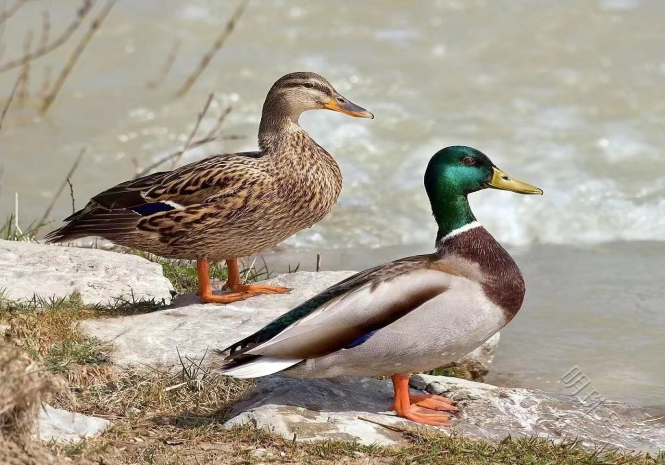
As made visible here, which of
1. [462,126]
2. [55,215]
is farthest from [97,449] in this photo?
[462,126]

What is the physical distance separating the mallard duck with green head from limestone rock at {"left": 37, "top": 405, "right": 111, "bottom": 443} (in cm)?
56

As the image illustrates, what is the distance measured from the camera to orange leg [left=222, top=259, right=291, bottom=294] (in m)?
6.48

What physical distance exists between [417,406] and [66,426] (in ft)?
4.85

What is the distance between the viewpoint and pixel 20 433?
4.16 meters

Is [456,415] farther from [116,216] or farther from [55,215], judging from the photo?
[55,215]

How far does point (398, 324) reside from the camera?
4961 millimetres

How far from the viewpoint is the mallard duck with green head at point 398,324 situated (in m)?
4.90

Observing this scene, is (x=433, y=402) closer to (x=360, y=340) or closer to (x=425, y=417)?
(x=425, y=417)

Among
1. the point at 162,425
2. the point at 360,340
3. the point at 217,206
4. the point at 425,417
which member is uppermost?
the point at 217,206

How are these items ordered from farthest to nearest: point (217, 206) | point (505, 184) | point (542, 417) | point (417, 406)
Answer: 1. point (217, 206)
2. point (505, 184)
3. point (542, 417)
4. point (417, 406)

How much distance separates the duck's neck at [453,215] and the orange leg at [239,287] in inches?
52.4

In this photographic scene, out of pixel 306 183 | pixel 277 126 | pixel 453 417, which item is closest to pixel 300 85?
pixel 277 126

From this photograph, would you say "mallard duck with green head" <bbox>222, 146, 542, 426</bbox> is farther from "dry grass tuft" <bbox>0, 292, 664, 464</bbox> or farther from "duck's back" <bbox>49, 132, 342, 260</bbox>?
"duck's back" <bbox>49, 132, 342, 260</bbox>

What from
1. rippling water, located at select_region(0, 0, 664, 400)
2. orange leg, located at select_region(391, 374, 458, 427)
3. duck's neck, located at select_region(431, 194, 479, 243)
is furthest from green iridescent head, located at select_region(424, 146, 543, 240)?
rippling water, located at select_region(0, 0, 664, 400)
